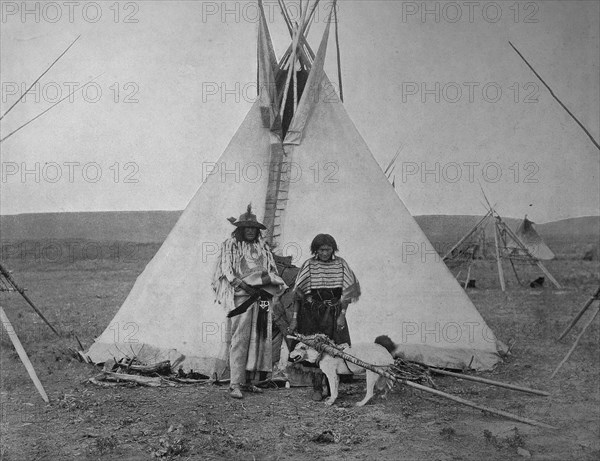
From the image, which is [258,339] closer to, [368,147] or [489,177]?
[368,147]

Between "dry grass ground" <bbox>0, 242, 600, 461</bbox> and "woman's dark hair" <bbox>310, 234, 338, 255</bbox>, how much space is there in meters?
1.29

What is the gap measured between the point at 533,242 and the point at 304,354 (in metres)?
8.02

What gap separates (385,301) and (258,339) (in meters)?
1.30

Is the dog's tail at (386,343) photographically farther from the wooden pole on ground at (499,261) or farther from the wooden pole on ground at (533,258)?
the wooden pole on ground at (533,258)

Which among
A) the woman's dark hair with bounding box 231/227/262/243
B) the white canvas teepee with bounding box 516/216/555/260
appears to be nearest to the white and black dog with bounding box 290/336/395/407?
the woman's dark hair with bounding box 231/227/262/243

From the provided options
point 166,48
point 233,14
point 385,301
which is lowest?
point 385,301

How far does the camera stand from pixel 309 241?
17.1 feet

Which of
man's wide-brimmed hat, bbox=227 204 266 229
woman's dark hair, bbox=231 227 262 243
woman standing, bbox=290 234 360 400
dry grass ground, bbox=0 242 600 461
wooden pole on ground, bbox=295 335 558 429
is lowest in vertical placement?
dry grass ground, bbox=0 242 600 461

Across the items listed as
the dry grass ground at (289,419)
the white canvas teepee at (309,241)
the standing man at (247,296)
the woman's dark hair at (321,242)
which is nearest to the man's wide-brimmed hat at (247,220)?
the standing man at (247,296)

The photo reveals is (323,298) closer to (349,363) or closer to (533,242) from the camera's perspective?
(349,363)

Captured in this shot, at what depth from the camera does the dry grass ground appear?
378 centimetres

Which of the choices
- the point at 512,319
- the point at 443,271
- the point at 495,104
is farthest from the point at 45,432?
the point at 512,319

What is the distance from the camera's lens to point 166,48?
16.9 feet

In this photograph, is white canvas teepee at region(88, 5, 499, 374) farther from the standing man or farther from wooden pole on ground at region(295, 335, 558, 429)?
wooden pole on ground at region(295, 335, 558, 429)
